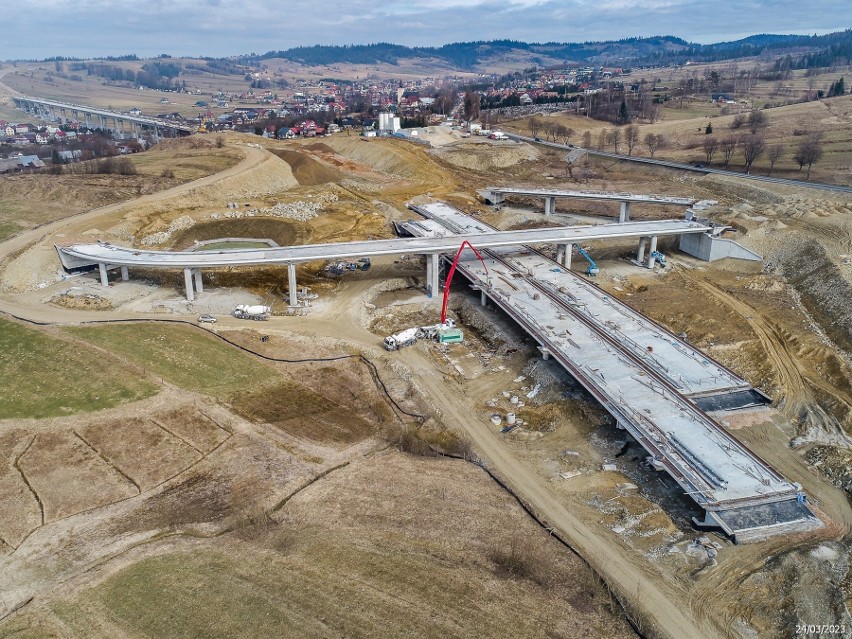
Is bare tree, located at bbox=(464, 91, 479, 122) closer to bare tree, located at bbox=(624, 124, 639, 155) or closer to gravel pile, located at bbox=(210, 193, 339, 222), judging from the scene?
bare tree, located at bbox=(624, 124, 639, 155)

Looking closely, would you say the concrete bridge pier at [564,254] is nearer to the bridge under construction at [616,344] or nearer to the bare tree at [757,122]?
the bridge under construction at [616,344]

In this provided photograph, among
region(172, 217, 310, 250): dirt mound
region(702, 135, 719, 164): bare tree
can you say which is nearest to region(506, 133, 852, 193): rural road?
region(702, 135, 719, 164): bare tree

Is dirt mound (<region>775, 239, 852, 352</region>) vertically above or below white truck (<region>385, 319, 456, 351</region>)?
above

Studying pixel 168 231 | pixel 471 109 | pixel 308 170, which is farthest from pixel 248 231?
pixel 471 109

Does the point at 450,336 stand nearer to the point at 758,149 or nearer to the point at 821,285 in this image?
the point at 821,285

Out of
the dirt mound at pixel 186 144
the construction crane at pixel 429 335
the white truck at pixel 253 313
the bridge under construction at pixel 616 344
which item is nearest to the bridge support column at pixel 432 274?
the bridge under construction at pixel 616 344

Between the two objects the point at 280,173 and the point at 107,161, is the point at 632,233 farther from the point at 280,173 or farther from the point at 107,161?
the point at 107,161
